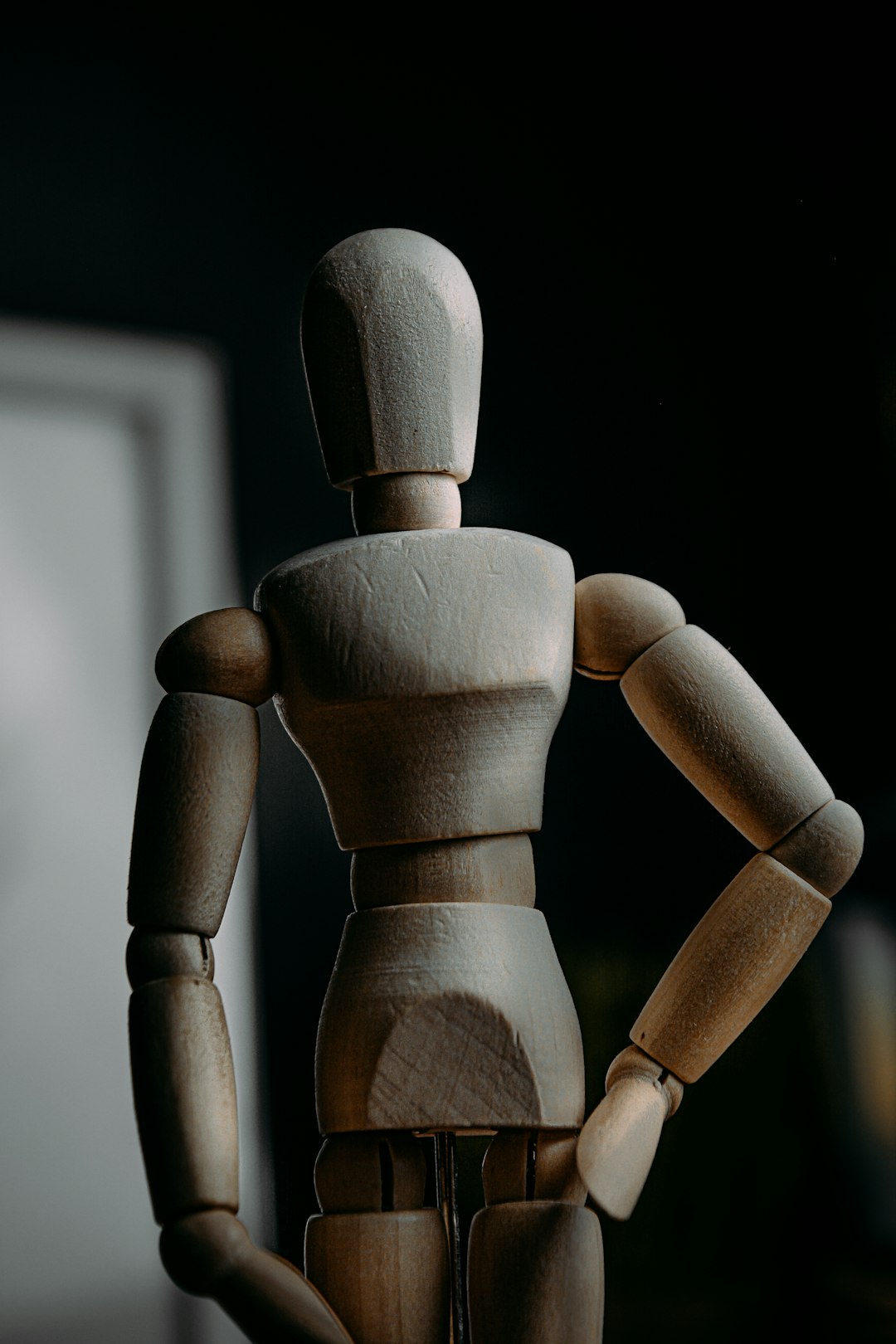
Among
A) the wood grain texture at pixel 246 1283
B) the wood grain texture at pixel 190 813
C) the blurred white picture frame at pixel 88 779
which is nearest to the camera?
the wood grain texture at pixel 246 1283

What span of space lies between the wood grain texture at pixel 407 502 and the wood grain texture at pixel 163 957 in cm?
37

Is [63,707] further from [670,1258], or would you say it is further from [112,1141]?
[670,1258]

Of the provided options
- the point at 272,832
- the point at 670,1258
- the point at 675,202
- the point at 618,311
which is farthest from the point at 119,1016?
the point at 675,202

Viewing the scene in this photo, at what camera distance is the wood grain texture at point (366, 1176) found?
1241mm

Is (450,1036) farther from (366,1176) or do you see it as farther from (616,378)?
(616,378)

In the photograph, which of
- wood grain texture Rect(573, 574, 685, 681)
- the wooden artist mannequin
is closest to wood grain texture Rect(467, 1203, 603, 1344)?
the wooden artist mannequin

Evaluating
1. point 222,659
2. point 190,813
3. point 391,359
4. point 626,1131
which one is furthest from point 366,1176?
point 391,359

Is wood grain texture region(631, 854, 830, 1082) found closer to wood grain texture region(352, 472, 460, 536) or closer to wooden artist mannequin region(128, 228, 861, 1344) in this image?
wooden artist mannequin region(128, 228, 861, 1344)

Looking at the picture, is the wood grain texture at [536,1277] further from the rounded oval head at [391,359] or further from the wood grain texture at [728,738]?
the rounded oval head at [391,359]

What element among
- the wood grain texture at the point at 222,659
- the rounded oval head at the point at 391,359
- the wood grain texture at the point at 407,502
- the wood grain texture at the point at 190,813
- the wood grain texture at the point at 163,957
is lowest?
the wood grain texture at the point at 163,957

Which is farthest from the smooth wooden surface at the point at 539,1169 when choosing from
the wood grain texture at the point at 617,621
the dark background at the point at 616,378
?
the dark background at the point at 616,378

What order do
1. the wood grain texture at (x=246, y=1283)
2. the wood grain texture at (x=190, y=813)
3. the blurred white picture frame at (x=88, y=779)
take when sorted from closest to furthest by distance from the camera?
the wood grain texture at (x=246, y=1283), the wood grain texture at (x=190, y=813), the blurred white picture frame at (x=88, y=779)

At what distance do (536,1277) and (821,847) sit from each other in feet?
1.30

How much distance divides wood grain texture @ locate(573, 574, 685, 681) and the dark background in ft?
1.68
